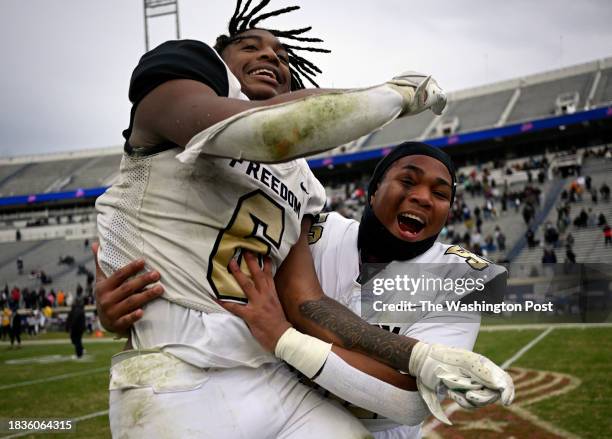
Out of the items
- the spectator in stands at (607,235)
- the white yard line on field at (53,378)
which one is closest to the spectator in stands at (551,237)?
the spectator in stands at (607,235)

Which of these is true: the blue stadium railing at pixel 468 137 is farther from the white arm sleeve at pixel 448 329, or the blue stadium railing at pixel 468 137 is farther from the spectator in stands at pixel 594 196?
the white arm sleeve at pixel 448 329

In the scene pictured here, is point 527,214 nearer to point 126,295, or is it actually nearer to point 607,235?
point 607,235

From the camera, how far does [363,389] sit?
2119 mm

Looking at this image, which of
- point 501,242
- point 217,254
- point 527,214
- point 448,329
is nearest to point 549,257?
point 501,242

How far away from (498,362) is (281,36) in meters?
8.88

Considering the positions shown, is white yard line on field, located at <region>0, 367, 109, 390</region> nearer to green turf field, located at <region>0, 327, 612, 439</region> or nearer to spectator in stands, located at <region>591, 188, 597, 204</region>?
green turf field, located at <region>0, 327, 612, 439</region>

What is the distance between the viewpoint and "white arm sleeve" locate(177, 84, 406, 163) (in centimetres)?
172

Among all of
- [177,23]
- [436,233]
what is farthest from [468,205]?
[436,233]

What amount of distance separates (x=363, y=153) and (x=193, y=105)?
35.1 metres

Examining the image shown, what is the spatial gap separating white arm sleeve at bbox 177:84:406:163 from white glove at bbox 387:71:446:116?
94 mm

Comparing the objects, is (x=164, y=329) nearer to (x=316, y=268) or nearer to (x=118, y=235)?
(x=118, y=235)

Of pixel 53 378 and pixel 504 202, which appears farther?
pixel 504 202

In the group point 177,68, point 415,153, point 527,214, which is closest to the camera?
point 177,68

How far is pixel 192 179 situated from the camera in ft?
6.84
